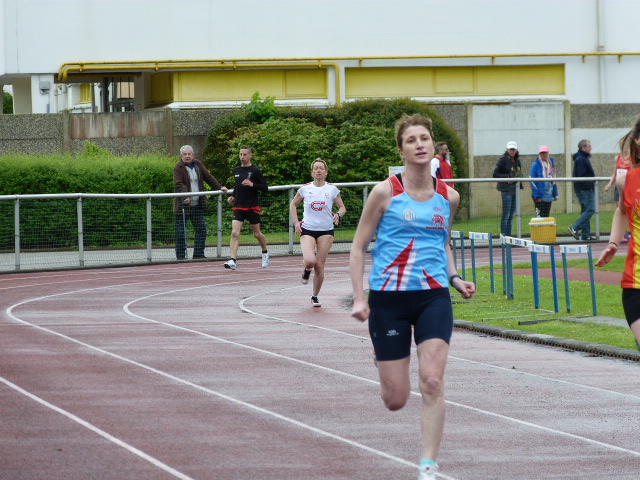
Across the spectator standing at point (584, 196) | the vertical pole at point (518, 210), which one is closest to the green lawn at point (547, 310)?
the vertical pole at point (518, 210)

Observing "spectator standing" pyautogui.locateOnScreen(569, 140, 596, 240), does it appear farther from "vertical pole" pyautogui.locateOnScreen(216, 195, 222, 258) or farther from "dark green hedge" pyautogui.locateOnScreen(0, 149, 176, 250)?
"dark green hedge" pyautogui.locateOnScreen(0, 149, 176, 250)

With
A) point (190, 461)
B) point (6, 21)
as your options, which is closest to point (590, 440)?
point (190, 461)

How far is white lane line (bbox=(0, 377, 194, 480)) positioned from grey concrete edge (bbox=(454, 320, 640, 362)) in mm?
4982

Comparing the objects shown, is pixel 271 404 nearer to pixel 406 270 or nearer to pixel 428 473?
pixel 406 270

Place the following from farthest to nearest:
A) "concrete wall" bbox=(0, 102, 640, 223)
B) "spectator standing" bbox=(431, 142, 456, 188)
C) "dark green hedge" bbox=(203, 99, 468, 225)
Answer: "concrete wall" bbox=(0, 102, 640, 223) < "dark green hedge" bbox=(203, 99, 468, 225) < "spectator standing" bbox=(431, 142, 456, 188)

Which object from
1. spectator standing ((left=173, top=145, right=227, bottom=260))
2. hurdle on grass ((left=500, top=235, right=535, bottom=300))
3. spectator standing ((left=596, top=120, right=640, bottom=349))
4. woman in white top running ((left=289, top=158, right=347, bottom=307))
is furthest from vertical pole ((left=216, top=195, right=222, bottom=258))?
spectator standing ((left=596, top=120, right=640, bottom=349))

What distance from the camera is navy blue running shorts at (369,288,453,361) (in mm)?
6820

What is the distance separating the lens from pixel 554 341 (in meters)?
12.8

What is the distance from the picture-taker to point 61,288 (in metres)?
19.8

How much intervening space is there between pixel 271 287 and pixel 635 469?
1253 centimetres

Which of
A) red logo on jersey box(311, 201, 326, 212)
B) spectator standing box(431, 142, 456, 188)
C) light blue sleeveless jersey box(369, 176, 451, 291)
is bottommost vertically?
light blue sleeveless jersey box(369, 176, 451, 291)

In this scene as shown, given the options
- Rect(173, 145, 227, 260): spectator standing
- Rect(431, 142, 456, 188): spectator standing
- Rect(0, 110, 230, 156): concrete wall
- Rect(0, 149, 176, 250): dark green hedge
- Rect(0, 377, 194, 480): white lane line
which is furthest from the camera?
Rect(0, 110, 230, 156): concrete wall

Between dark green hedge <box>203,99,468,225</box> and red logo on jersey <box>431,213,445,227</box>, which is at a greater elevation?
dark green hedge <box>203,99,468,225</box>

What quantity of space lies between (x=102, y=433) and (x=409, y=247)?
8.28 feet
